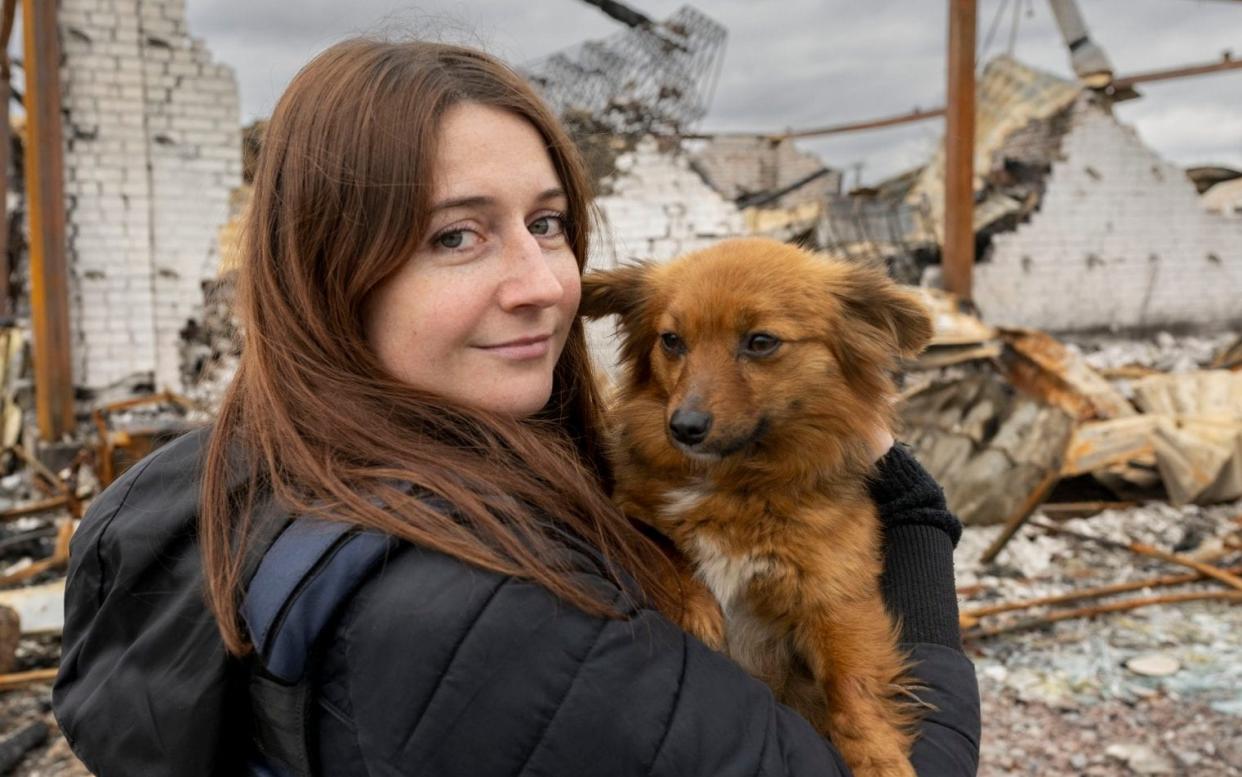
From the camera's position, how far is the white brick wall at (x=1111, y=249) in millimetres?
11008

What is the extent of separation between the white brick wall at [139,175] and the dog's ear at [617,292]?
7.23 metres

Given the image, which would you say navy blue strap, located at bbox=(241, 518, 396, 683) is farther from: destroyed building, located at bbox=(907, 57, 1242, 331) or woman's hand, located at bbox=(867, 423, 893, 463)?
destroyed building, located at bbox=(907, 57, 1242, 331)

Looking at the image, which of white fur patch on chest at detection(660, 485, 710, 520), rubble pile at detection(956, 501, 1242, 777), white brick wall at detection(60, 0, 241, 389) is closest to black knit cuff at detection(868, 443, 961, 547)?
white fur patch on chest at detection(660, 485, 710, 520)

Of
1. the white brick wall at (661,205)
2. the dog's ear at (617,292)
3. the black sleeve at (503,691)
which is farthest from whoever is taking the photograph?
the white brick wall at (661,205)

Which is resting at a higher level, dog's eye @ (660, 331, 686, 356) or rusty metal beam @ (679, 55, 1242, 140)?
rusty metal beam @ (679, 55, 1242, 140)

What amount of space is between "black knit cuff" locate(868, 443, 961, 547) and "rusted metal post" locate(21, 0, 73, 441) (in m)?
7.97

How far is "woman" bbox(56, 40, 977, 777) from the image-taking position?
1.09 m

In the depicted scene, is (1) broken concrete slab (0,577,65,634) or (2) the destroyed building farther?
(2) the destroyed building

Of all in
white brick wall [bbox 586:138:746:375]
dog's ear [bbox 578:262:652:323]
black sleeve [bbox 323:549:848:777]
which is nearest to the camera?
black sleeve [bbox 323:549:848:777]

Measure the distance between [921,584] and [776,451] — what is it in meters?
0.46

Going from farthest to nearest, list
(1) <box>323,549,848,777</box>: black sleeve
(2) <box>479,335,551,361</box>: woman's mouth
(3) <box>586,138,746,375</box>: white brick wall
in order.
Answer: (3) <box>586,138,746,375</box>: white brick wall
(2) <box>479,335,551,361</box>: woman's mouth
(1) <box>323,549,848,777</box>: black sleeve

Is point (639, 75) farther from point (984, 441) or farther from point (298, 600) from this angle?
point (298, 600)

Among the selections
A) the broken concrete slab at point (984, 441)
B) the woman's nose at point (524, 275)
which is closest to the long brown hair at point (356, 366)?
the woman's nose at point (524, 275)

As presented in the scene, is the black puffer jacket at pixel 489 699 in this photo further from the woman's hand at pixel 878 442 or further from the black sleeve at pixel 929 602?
the woman's hand at pixel 878 442
